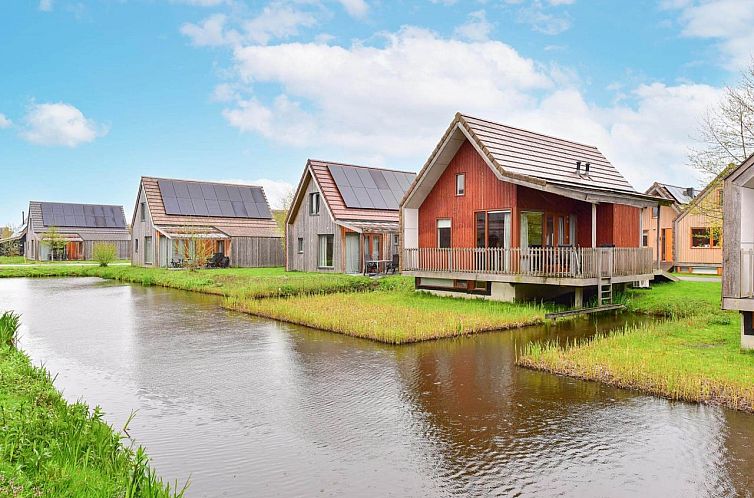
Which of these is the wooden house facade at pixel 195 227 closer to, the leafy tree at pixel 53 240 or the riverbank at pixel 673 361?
the leafy tree at pixel 53 240

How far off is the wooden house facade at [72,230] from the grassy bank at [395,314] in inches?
1754

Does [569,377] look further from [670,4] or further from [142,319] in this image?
[670,4]

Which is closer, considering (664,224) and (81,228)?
(664,224)

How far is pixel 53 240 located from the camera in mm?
52406

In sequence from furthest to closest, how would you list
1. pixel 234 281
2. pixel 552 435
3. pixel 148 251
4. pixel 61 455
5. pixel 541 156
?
1. pixel 148 251
2. pixel 234 281
3. pixel 541 156
4. pixel 552 435
5. pixel 61 455

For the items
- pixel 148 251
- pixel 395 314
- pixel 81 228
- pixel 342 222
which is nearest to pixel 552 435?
pixel 395 314

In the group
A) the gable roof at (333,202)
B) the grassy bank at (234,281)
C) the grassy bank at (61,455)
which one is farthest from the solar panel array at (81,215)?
the grassy bank at (61,455)

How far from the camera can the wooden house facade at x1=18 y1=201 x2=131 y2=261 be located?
5609 centimetres

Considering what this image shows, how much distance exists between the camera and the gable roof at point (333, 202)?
29.9 meters

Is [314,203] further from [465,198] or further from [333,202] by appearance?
[465,198]

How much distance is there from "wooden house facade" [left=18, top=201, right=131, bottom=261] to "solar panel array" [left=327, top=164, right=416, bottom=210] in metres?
35.0

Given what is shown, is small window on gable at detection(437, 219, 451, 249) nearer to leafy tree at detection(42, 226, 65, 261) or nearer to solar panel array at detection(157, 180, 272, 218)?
solar panel array at detection(157, 180, 272, 218)

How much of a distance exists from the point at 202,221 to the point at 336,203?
14.3m

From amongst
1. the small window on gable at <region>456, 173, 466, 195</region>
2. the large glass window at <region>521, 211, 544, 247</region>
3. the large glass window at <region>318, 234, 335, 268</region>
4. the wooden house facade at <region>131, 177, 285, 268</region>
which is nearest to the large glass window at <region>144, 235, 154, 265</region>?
the wooden house facade at <region>131, 177, 285, 268</region>
